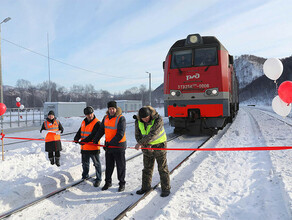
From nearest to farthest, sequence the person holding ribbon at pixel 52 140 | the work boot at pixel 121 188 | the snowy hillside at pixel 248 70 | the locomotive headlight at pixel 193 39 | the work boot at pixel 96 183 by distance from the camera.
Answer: the work boot at pixel 121 188 → the work boot at pixel 96 183 → the person holding ribbon at pixel 52 140 → the locomotive headlight at pixel 193 39 → the snowy hillside at pixel 248 70

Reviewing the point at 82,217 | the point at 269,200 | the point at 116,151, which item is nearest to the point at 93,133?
the point at 116,151

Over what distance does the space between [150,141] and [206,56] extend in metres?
6.19

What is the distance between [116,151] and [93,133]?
729 mm

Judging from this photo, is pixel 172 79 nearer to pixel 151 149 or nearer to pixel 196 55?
pixel 196 55

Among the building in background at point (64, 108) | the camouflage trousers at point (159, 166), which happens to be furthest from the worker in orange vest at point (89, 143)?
the building in background at point (64, 108)

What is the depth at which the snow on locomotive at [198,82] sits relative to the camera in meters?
8.51

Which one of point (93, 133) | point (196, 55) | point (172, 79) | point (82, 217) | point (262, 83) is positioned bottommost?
point (82, 217)

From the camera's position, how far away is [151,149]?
154 inches

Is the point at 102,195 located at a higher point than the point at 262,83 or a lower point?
lower

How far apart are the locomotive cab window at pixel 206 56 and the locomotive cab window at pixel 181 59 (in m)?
0.29

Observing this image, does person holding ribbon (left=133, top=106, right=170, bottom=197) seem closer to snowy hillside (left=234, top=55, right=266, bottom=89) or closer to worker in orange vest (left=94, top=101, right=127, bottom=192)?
worker in orange vest (left=94, top=101, right=127, bottom=192)

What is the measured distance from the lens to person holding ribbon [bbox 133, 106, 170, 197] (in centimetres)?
381

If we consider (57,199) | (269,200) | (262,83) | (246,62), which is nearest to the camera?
(269,200)

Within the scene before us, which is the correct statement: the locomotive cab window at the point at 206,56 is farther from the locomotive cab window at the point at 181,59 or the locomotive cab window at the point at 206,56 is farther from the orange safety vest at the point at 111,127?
the orange safety vest at the point at 111,127
